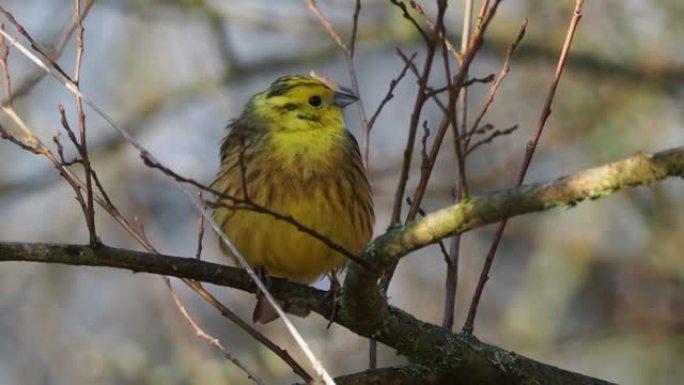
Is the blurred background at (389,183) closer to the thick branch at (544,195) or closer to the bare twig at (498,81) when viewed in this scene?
the bare twig at (498,81)

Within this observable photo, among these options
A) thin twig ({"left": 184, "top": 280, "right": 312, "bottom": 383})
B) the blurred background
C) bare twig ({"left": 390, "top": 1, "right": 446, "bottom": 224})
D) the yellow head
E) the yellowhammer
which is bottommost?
thin twig ({"left": 184, "top": 280, "right": 312, "bottom": 383})

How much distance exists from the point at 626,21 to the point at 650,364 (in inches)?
90.4

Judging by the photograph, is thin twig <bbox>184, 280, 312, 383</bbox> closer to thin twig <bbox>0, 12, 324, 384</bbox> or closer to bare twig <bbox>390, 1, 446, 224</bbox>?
thin twig <bbox>0, 12, 324, 384</bbox>

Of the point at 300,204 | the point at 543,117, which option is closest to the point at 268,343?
the point at 300,204

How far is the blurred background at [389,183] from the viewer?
7.73 m

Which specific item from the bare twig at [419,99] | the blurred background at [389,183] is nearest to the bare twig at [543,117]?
the bare twig at [419,99]

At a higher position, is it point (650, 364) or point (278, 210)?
point (650, 364)

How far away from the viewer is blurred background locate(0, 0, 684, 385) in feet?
25.4

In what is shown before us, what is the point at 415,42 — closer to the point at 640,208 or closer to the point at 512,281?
the point at 640,208

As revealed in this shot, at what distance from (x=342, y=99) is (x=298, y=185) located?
53 cm

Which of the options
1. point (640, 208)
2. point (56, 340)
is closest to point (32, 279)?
point (56, 340)

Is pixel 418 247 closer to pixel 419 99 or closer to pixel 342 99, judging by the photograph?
pixel 419 99

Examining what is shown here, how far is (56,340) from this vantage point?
27.2 feet

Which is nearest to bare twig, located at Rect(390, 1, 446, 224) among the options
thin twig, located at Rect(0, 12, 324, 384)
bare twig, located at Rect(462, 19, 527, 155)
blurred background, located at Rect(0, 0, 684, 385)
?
bare twig, located at Rect(462, 19, 527, 155)
